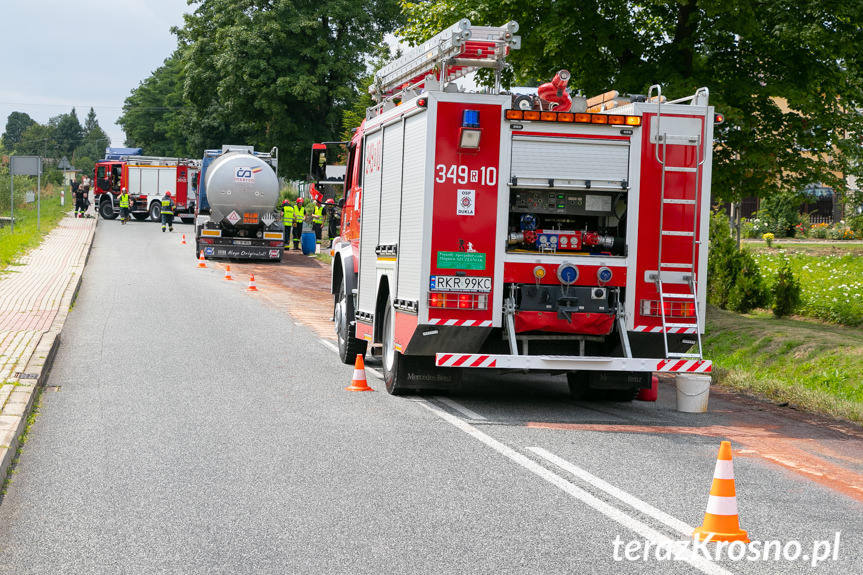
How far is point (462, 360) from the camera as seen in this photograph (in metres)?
9.66

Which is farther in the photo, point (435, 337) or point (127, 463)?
point (435, 337)

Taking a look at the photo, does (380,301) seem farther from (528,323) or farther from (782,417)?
(782,417)

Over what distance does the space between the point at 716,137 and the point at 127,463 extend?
12.3 meters

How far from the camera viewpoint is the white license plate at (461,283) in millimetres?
9469

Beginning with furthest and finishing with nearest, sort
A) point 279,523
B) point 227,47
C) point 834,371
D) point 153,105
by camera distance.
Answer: point 153,105
point 227,47
point 834,371
point 279,523

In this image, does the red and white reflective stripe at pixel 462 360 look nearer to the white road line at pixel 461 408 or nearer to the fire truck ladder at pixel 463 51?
the white road line at pixel 461 408

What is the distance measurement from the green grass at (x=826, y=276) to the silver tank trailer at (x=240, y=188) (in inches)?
570

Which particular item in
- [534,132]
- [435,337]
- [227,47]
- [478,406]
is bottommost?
[478,406]

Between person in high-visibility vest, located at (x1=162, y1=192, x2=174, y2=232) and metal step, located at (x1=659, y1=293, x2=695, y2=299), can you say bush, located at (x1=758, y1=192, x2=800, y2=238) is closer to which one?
person in high-visibility vest, located at (x1=162, y1=192, x2=174, y2=232)

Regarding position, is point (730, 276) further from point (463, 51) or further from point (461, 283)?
point (461, 283)

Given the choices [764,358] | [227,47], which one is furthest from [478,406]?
[227,47]

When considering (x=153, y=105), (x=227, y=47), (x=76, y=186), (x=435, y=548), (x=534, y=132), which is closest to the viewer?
(x=435, y=548)

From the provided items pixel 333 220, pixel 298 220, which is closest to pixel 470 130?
pixel 333 220

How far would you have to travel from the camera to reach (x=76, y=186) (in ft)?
196
